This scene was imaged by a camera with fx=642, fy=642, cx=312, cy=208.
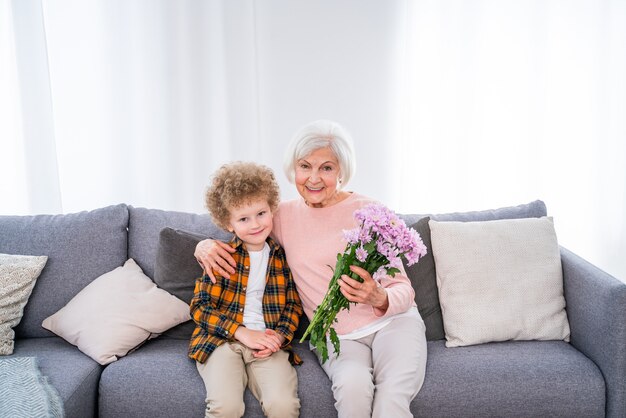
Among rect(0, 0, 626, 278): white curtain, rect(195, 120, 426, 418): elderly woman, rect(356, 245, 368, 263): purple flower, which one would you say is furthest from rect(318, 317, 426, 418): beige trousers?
rect(0, 0, 626, 278): white curtain

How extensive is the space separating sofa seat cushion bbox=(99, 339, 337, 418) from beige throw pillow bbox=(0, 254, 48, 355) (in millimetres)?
453

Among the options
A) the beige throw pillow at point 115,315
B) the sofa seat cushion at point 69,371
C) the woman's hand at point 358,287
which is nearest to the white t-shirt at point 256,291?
the beige throw pillow at point 115,315

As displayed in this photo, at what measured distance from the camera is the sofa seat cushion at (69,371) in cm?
205

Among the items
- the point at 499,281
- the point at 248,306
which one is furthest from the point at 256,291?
the point at 499,281

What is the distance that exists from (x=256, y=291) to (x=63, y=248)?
87cm

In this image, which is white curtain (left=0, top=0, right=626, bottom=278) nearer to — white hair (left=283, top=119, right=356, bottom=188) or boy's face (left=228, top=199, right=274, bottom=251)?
white hair (left=283, top=119, right=356, bottom=188)

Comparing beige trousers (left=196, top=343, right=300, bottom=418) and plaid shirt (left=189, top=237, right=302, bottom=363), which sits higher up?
plaid shirt (left=189, top=237, right=302, bottom=363)

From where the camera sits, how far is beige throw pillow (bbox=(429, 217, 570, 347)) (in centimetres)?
238

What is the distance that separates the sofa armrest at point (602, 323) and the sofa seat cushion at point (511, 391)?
0.15 feet

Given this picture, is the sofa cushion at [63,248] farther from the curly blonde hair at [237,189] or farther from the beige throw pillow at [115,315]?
the curly blonde hair at [237,189]

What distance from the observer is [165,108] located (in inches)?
132

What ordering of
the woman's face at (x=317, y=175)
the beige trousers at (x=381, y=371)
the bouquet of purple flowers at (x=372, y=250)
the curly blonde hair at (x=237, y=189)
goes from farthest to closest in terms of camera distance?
the woman's face at (x=317, y=175) → the curly blonde hair at (x=237, y=189) → the beige trousers at (x=381, y=371) → the bouquet of purple flowers at (x=372, y=250)

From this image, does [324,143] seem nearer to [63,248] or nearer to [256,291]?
[256,291]

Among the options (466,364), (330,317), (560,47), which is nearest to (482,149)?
(560,47)
